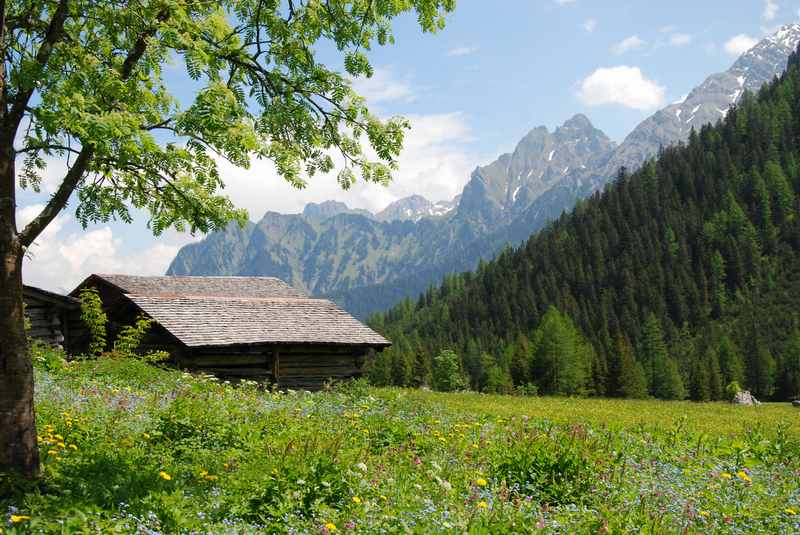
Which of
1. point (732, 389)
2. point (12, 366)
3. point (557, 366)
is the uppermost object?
point (12, 366)

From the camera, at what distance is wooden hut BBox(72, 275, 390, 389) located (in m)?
22.0

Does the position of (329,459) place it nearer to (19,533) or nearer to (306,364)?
(19,533)

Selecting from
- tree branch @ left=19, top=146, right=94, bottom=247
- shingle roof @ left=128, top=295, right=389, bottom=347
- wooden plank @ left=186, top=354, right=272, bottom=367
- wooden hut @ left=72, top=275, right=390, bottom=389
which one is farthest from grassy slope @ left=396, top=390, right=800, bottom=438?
tree branch @ left=19, top=146, right=94, bottom=247

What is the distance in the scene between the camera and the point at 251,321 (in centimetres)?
2391

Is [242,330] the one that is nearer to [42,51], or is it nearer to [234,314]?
[234,314]

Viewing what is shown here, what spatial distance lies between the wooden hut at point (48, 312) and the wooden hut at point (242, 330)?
179 centimetres

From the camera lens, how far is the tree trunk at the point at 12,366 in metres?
6.22

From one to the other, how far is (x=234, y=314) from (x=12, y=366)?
18.0m

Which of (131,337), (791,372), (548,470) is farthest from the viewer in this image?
(791,372)

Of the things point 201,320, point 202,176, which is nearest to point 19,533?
point 202,176

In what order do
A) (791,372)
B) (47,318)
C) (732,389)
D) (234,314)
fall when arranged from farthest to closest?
(791,372) → (732,389) → (234,314) → (47,318)

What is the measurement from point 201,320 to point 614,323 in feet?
390

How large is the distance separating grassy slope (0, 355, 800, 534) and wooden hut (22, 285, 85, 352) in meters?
12.6

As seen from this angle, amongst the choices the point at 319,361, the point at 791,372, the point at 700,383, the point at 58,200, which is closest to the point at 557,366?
the point at 700,383
